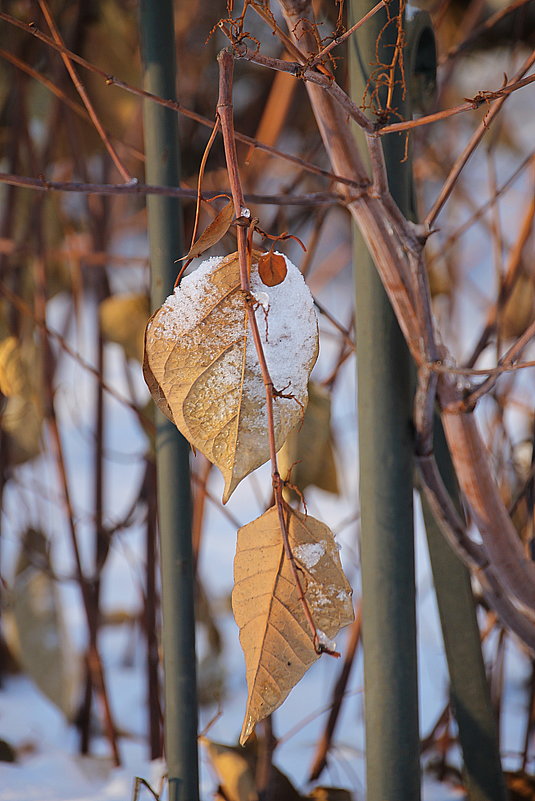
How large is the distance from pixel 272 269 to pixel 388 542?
140 mm

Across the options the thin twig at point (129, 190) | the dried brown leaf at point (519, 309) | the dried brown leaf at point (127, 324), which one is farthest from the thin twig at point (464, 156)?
the dried brown leaf at point (519, 309)

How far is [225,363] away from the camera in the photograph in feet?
0.58

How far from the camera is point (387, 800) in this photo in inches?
11.0

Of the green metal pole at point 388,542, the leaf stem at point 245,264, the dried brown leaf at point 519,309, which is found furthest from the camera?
the dried brown leaf at point 519,309

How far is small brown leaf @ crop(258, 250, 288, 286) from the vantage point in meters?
0.18

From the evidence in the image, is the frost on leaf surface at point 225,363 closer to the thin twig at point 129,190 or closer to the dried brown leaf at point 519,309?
the thin twig at point 129,190

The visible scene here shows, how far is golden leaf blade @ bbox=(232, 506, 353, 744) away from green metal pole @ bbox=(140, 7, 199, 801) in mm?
105

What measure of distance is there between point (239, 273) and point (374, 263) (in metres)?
0.11

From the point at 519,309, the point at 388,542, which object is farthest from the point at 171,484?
the point at 519,309

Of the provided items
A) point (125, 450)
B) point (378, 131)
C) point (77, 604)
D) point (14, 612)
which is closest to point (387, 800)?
point (378, 131)

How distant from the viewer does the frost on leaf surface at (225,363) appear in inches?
6.9

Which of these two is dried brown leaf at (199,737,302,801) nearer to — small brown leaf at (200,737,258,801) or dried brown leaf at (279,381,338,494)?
small brown leaf at (200,737,258,801)

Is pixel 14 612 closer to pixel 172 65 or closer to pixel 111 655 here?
pixel 111 655

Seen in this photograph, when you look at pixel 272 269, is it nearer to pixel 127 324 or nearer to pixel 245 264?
pixel 245 264
